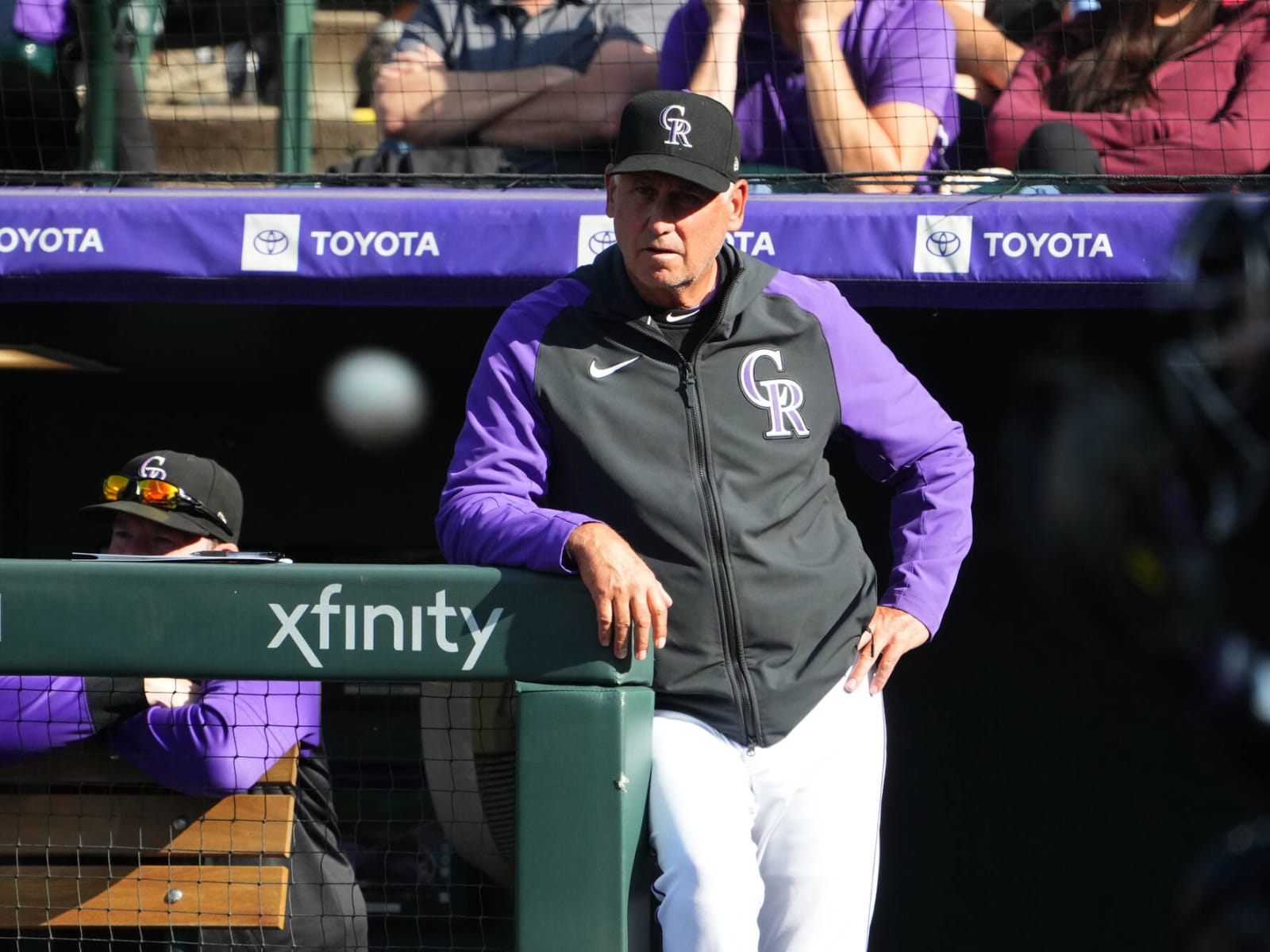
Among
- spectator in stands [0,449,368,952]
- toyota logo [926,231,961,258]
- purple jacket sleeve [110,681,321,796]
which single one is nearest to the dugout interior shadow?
toyota logo [926,231,961,258]

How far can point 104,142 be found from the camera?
426cm

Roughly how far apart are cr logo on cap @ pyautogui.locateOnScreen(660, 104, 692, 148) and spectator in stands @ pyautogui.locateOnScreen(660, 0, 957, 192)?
1.29 metres

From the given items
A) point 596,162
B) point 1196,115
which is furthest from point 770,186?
point 1196,115

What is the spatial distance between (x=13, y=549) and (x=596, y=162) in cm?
218

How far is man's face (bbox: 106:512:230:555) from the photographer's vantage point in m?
3.05

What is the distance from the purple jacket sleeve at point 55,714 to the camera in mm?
2492

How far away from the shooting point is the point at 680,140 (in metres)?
2.41

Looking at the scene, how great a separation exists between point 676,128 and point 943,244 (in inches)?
43.7

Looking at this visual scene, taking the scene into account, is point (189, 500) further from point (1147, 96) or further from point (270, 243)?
point (1147, 96)

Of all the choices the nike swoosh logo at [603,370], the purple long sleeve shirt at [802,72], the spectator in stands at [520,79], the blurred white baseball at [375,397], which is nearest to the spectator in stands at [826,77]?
the purple long sleeve shirt at [802,72]

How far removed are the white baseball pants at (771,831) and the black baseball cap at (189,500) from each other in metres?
1.24

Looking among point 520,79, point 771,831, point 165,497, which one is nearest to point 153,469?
point 165,497

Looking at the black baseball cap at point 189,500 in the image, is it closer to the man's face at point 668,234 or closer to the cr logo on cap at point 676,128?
the man's face at point 668,234

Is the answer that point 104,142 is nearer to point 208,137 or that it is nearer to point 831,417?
point 208,137
